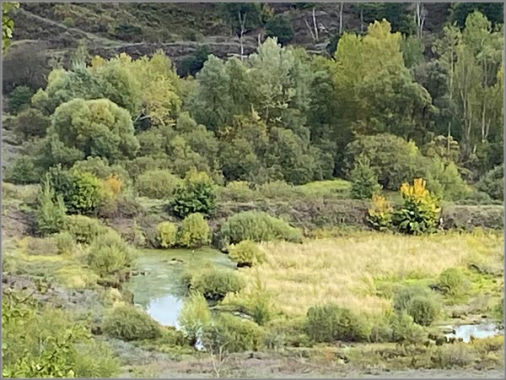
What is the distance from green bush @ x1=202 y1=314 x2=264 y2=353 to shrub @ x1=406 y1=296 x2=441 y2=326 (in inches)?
19.4

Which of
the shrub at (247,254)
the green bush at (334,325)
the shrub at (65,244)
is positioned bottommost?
the green bush at (334,325)

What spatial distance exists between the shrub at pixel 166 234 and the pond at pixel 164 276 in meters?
A: 0.02

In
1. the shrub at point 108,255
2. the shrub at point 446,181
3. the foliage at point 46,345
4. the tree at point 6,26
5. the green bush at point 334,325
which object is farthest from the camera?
the shrub at point 446,181

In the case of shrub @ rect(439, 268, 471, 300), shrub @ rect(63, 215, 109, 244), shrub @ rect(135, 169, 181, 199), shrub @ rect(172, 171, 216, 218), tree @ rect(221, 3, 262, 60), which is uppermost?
tree @ rect(221, 3, 262, 60)

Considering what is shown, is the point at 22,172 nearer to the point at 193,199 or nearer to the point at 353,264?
the point at 193,199

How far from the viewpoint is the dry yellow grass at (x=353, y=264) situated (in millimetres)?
3043

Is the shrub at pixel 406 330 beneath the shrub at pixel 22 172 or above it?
beneath

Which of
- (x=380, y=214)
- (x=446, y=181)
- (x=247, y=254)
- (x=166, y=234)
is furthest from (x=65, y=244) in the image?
(x=446, y=181)

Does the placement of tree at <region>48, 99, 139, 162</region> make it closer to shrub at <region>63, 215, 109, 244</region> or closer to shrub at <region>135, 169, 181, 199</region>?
shrub at <region>135, 169, 181, 199</region>

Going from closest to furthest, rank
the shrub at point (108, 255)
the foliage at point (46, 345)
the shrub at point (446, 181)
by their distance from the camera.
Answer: the foliage at point (46, 345)
the shrub at point (108, 255)
the shrub at point (446, 181)

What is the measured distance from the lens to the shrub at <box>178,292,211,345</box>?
9.88 feet

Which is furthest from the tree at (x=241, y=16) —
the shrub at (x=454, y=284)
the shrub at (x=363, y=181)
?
the shrub at (x=454, y=284)

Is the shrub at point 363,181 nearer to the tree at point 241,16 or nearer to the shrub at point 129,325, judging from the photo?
the tree at point 241,16

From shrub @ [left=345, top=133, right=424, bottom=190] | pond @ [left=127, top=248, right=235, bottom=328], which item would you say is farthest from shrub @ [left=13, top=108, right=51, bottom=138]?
shrub @ [left=345, top=133, right=424, bottom=190]
